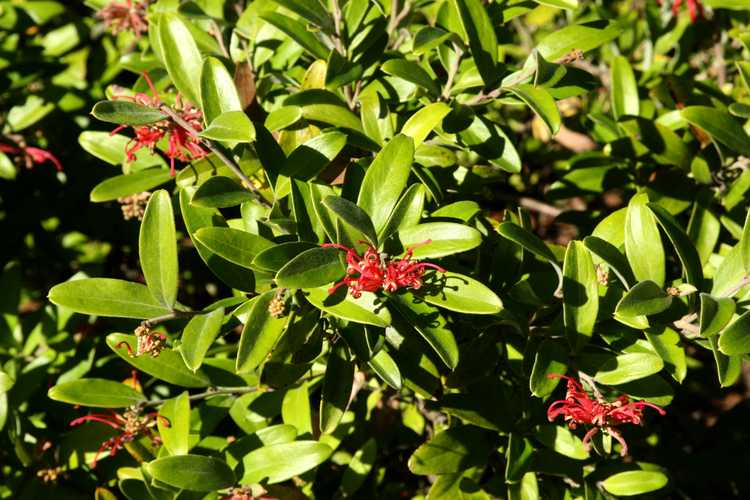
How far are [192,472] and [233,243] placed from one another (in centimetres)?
56

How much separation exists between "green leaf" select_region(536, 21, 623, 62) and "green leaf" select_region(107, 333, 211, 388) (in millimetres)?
1196

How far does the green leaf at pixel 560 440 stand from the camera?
5.86 feet

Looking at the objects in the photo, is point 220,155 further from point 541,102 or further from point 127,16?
point 127,16

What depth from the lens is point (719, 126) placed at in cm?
181

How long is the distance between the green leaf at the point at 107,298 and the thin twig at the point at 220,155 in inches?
12.5

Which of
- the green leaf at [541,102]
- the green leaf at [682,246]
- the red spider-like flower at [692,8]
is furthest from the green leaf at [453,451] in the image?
the red spider-like flower at [692,8]

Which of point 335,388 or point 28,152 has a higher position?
point 28,152

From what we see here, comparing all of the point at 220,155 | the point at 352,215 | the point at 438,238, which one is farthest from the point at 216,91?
the point at 438,238

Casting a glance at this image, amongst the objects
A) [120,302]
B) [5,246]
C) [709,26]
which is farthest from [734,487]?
[5,246]

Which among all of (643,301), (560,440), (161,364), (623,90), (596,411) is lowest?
(560,440)

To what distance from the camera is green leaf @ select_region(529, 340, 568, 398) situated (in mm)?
1549

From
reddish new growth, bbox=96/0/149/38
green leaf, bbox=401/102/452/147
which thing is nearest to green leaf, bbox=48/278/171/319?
green leaf, bbox=401/102/452/147

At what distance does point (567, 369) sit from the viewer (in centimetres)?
166

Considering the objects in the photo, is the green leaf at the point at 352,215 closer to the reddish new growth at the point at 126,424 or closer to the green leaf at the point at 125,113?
the green leaf at the point at 125,113
